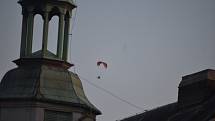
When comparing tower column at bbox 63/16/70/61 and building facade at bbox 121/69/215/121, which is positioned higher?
tower column at bbox 63/16/70/61

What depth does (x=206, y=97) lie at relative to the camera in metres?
62.5

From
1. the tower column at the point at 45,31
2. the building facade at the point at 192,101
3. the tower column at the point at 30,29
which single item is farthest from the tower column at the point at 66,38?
the building facade at the point at 192,101

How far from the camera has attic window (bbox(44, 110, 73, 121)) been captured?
63.0 meters

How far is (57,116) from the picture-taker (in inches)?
2493

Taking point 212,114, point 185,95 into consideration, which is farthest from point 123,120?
point 212,114

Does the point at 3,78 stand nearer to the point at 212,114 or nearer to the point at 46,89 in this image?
the point at 46,89

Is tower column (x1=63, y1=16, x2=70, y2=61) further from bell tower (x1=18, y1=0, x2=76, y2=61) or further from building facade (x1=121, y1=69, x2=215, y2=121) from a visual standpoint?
building facade (x1=121, y1=69, x2=215, y2=121)

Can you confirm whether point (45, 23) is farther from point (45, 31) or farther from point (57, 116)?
point (57, 116)

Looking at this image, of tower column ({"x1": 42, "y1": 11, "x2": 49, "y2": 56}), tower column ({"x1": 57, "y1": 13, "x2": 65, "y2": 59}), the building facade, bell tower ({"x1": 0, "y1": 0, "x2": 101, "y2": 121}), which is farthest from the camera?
tower column ({"x1": 57, "y1": 13, "x2": 65, "y2": 59})

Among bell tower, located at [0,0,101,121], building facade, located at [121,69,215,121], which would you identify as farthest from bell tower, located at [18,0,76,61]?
building facade, located at [121,69,215,121]

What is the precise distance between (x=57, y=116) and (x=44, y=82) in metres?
1.83

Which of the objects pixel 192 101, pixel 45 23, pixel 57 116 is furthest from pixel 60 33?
pixel 192 101

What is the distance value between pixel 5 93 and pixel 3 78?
135 cm

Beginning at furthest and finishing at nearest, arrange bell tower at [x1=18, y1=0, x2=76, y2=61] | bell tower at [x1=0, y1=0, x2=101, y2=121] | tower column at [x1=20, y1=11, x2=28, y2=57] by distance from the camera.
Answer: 1. tower column at [x1=20, y1=11, x2=28, y2=57]
2. bell tower at [x1=18, y1=0, x2=76, y2=61]
3. bell tower at [x1=0, y1=0, x2=101, y2=121]
